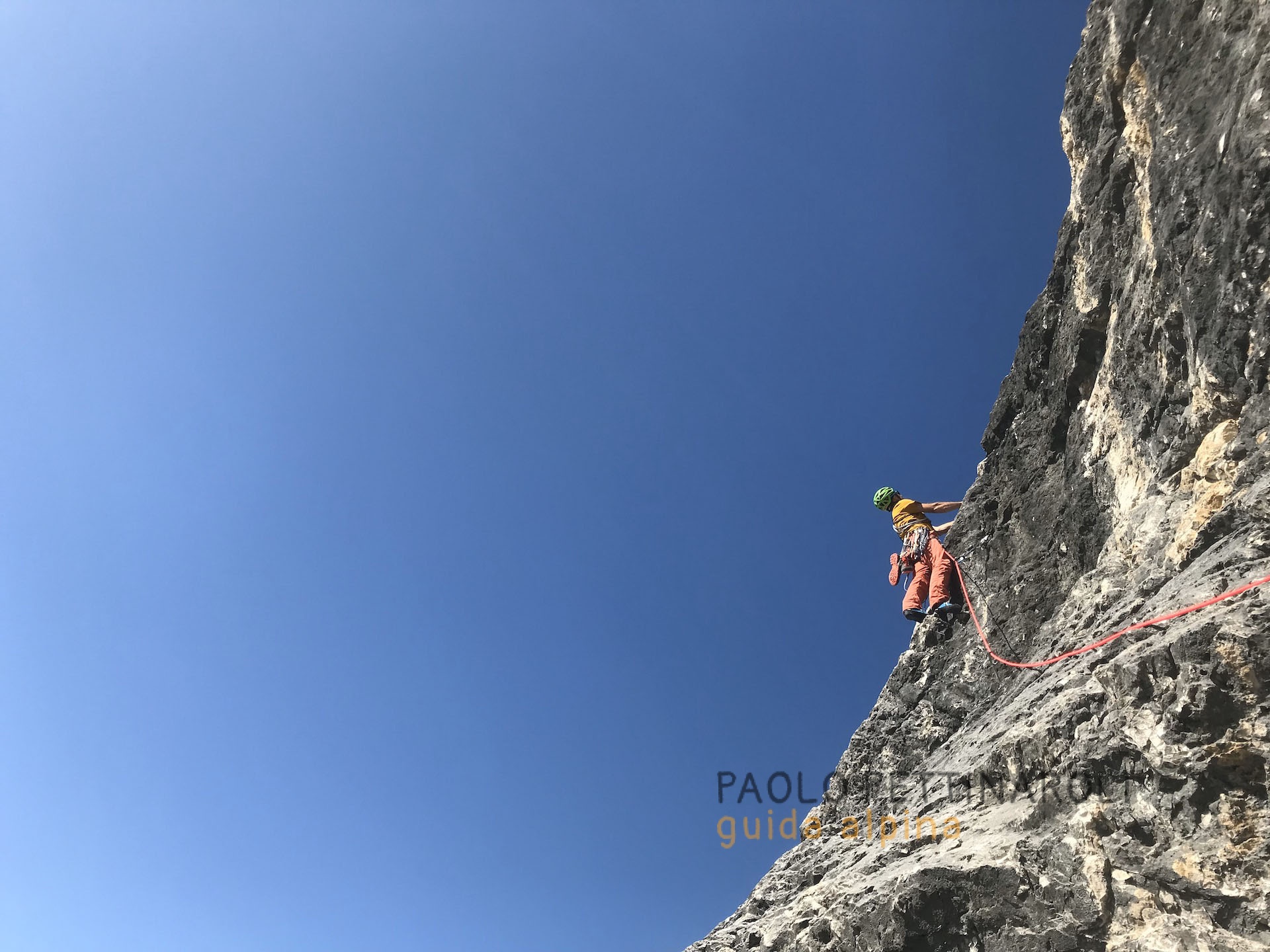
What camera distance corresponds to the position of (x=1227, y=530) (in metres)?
6.01

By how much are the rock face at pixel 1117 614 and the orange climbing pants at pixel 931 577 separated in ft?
1.58

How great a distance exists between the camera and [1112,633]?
6652 millimetres

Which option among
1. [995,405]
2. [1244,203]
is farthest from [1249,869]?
[995,405]

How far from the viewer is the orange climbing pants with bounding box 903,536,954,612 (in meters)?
11.6

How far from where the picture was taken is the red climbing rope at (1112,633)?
16.2 ft

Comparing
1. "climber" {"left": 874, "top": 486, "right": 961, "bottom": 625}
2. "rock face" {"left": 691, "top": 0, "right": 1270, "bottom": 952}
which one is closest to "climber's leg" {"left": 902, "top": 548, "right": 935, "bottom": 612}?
"climber" {"left": 874, "top": 486, "right": 961, "bottom": 625}

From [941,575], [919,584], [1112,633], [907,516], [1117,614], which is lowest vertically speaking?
[1112,633]

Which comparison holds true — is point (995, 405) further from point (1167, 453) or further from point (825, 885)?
point (825, 885)

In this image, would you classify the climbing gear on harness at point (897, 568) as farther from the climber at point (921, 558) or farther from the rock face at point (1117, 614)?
the rock face at point (1117, 614)

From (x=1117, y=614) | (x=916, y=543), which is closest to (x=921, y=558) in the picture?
(x=916, y=543)

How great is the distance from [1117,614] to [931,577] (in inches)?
196

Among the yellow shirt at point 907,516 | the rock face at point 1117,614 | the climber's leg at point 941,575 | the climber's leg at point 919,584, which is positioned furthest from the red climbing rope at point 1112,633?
the yellow shirt at point 907,516

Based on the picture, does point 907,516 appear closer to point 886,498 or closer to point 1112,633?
point 886,498

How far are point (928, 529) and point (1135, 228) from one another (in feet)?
17.9
